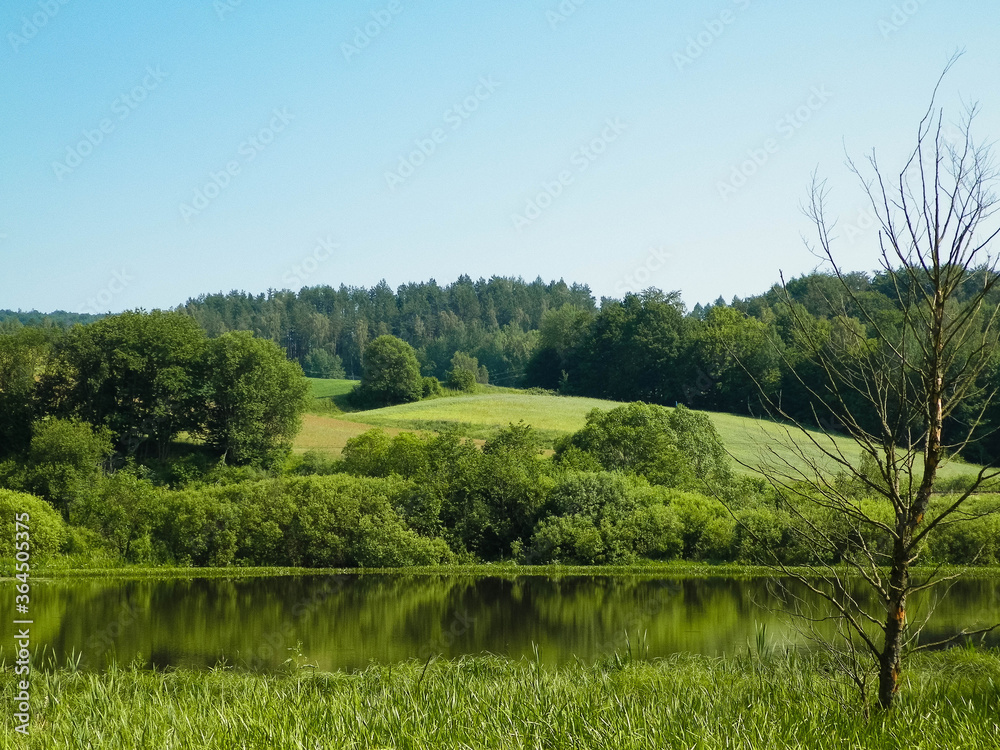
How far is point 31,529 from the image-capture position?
1479 inches

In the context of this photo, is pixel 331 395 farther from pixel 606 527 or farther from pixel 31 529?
pixel 606 527

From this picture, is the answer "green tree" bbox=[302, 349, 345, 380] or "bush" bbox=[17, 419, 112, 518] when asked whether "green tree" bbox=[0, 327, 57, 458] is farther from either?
"green tree" bbox=[302, 349, 345, 380]

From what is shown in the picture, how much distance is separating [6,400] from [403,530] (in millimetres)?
23954

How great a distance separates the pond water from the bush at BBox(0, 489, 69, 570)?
3.64m

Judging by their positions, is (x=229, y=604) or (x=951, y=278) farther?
(x=229, y=604)

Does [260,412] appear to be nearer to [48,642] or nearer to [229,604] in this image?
[229,604]

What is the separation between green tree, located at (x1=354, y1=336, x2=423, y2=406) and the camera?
83625mm

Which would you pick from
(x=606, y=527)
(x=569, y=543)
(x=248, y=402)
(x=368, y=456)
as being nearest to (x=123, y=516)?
(x=248, y=402)

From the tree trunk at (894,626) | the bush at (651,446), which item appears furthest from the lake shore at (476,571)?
the tree trunk at (894,626)

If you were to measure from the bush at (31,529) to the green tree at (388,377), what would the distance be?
4606cm

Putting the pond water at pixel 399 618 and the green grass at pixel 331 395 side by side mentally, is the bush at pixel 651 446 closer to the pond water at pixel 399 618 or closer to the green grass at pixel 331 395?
the pond water at pixel 399 618

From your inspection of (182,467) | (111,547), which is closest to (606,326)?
(182,467)

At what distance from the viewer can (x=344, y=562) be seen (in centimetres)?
4166

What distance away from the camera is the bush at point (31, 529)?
3725 cm
